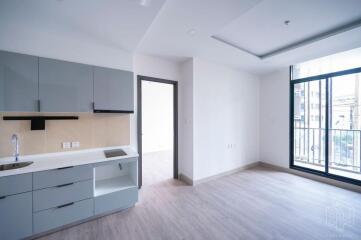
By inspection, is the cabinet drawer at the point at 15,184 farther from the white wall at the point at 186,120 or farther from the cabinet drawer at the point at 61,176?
the white wall at the point at 186,120

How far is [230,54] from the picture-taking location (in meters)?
3.07

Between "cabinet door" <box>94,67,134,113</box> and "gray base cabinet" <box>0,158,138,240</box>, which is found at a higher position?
"cabinet door" <box>94,67,134,113</box>

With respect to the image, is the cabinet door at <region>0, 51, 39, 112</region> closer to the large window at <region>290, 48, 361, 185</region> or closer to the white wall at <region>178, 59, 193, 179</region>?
the white wall at <region>178, 59, 193, 179</region>

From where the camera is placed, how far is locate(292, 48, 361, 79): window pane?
2987 millimetres

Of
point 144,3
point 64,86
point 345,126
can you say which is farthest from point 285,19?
point 64,86

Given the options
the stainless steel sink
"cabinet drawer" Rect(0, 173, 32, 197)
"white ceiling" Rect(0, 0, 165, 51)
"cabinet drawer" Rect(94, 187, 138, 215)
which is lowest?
"cabinet drawer" Rect(94, 187, 138, 215)

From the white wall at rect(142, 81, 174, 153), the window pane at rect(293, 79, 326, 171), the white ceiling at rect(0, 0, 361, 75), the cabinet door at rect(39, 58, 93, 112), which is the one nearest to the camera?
the white ceiling at rect(0, 0, 361, 75)

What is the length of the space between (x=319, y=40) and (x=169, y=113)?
500 cm

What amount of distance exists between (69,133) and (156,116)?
12.8ft

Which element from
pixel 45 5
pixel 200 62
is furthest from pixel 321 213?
pixel 45 5

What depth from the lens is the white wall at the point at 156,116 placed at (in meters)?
5.81

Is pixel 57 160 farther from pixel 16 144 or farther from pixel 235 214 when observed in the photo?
pixel 235 214

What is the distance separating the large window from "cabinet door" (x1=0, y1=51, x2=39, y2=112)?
5.12 m

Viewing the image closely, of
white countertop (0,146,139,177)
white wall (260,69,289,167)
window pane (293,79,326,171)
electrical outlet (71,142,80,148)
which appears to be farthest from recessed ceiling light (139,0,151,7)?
window pane (293,79,326,171)
